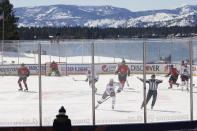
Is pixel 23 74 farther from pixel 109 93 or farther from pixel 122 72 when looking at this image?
pixel 109 93

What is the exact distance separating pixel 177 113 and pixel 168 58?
46.0 ft

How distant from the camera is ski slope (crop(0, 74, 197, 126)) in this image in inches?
432

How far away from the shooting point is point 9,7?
57.4 metres

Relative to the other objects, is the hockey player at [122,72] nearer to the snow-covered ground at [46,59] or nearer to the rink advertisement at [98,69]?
the rink advertisement at [98,69]

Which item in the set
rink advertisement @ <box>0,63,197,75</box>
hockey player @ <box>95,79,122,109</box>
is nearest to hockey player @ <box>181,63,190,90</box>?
rink advertisement @ <box>0,63,197,75</box>

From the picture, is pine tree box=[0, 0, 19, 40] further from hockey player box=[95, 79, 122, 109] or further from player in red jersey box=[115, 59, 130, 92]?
hockey player box=[95, 79, 122, 109]

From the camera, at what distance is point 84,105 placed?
44.8 feet

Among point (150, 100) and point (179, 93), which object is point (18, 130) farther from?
point (179, 93)

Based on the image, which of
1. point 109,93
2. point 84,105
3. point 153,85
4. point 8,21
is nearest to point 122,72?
point 84,105

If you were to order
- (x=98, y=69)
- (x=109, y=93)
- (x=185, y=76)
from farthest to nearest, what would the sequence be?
(x=98, y=69)
(x=185, y=76)
(x=109, y=93)

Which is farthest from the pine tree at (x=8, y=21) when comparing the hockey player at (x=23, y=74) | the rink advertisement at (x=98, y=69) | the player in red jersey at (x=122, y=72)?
the player in red jersey at (x=122, y=72)

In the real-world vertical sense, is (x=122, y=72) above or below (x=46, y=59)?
below

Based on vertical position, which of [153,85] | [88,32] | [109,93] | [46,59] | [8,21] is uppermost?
[88,32]

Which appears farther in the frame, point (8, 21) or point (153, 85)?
point (8, 21)
